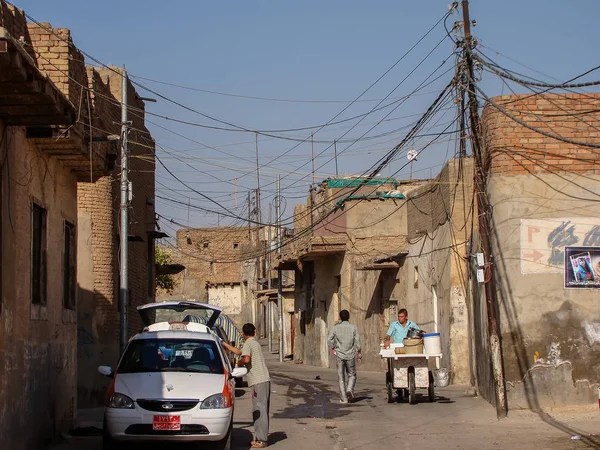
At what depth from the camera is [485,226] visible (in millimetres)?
14828

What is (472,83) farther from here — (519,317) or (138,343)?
(138,343)

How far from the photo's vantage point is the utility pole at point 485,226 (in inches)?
559

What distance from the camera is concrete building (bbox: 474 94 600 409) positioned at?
14.7 m

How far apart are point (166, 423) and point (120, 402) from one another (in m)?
0.72

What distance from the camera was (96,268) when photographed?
2158 cm

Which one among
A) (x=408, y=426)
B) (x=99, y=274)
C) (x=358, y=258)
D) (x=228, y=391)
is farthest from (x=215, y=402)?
(x=358, y=258)

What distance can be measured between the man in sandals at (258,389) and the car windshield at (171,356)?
0.45 m

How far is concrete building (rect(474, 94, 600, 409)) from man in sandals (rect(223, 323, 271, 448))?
462cm

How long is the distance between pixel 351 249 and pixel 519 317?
1776 centimetres

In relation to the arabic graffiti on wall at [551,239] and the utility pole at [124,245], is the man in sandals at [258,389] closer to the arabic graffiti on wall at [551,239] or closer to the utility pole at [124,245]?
the arabic graffiti on wall at [551,239]

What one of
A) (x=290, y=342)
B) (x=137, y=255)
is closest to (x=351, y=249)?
(x=137, y=255)

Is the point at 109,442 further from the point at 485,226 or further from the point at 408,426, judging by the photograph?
the point at 485,226

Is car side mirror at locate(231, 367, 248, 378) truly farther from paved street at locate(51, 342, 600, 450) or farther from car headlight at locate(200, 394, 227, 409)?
paved street at locate(51, 342, 600, 450)

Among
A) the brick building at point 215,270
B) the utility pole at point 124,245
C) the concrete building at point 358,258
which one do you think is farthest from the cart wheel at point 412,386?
the brick building at point 215,270
